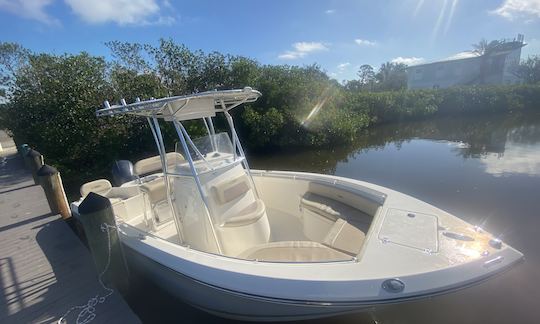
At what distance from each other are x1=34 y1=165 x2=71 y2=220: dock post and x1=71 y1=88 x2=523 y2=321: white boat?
3.07ft

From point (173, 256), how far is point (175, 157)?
132 cm

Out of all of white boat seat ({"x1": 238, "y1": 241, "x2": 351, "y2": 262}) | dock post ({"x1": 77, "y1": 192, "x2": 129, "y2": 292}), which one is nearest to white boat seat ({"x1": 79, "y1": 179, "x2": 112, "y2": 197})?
dock post ({"x1": 77, "y1": 192, "x2": 129, "y2": 292})

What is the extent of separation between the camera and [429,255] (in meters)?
2.03

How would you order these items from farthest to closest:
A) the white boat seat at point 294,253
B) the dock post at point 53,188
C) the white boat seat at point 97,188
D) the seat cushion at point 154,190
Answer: the dock post at point 53,188 < the white boat seat at point 97,188 < the seat cushion at point 154,190 < the white boat seat at point 294,253

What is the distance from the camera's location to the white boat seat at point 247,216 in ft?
9.84

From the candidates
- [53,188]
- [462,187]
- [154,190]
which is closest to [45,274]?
[154,190]

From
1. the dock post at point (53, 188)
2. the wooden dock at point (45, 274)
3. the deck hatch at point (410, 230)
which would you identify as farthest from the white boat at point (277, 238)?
the dock post at point (53, 188)

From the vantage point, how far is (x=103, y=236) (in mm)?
2697

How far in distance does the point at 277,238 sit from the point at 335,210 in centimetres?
101

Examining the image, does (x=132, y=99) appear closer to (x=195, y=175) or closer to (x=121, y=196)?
(x=121, y=196)

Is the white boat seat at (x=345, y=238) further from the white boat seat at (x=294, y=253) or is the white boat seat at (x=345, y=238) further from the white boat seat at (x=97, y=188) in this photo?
the white boat seat at (x=97, y=188)

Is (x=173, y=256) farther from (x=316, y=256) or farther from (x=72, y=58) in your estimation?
(x=72, y=58)

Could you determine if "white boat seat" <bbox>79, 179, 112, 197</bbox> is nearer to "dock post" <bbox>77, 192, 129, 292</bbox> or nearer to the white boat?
the white boat

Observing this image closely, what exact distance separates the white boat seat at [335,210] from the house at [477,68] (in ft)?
114
